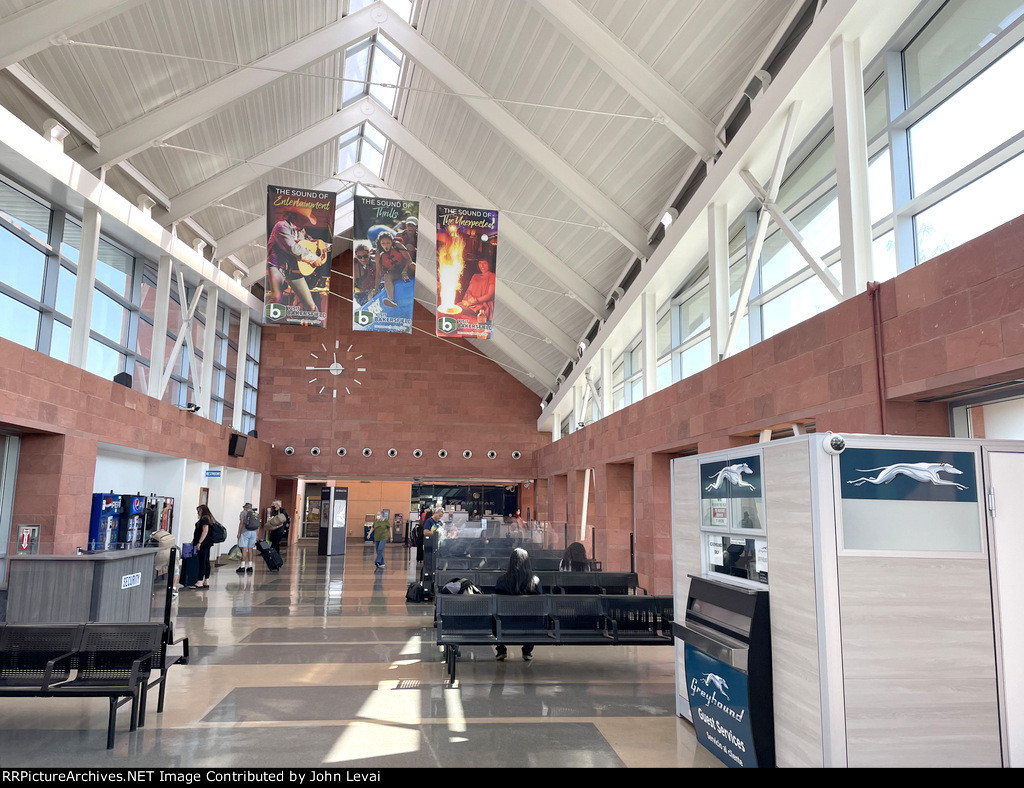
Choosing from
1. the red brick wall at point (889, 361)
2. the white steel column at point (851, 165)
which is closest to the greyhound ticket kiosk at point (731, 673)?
the red brick wall at point (889, 361)

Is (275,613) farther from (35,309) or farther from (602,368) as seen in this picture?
(602,368)

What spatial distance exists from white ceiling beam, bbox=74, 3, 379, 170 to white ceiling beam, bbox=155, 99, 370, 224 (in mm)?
3117

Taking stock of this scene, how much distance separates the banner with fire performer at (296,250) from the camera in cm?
1373

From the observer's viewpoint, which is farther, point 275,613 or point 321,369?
point 321,369

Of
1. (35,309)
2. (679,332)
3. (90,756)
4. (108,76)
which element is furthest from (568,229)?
(90,756)

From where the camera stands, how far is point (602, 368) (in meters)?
18.0

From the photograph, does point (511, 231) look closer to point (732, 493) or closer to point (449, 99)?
point (449, 99)

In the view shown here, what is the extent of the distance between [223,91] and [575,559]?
1084 centimetres

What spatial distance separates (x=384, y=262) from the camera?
13742 mm

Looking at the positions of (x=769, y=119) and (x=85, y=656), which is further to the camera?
(x=769, y=119)

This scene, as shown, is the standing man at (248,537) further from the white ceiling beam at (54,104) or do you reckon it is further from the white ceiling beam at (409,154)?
the white ceiling beam at (54,104)

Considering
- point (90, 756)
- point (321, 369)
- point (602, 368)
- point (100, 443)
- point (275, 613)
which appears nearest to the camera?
point (90, 756)

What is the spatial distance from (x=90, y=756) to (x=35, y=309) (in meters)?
10.2

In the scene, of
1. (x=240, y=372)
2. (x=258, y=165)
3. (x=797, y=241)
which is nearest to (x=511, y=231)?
(x=258, y=165)
